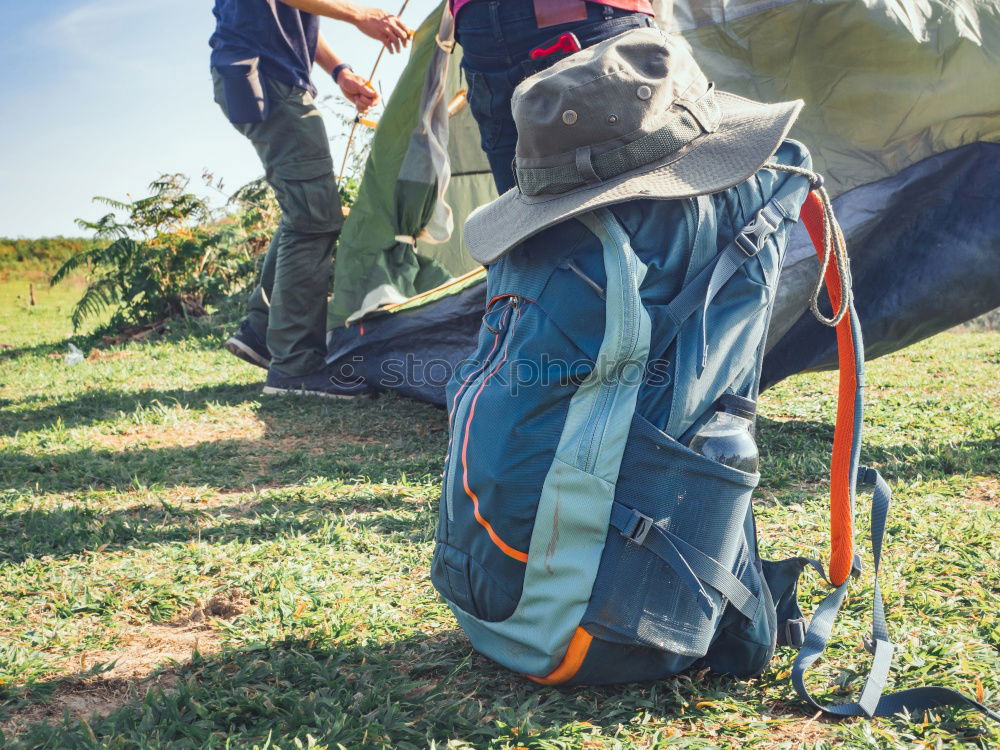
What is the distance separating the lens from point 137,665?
1.76m

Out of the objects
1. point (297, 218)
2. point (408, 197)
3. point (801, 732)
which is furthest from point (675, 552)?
point (297, 218)

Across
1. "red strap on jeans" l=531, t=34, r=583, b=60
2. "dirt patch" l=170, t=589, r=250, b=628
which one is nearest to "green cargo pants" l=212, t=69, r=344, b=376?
"red strap on jeans" l=531, t=34, r=583, b=60

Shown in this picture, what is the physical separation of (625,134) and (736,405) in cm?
52

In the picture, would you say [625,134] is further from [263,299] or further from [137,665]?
[263,299]

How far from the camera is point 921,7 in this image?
124 inches

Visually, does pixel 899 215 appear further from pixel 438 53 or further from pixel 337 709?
pixel 337 709

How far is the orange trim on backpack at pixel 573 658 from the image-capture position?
146cm

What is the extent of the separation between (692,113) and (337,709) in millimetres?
1257

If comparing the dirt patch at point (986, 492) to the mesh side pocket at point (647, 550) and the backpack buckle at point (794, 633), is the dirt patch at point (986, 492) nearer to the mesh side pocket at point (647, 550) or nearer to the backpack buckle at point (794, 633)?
the backpack buckle at point (794, 633)

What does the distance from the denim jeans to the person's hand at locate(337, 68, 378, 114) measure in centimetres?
193

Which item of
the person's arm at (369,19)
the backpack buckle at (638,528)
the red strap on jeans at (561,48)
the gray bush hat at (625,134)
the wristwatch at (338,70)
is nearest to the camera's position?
the backpack buckle at (638,528)

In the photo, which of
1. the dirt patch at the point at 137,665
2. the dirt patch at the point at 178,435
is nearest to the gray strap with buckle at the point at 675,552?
the dirt patch at the point at 137,665

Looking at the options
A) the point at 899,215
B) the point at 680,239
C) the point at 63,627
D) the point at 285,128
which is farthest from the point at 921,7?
the point at 63,627

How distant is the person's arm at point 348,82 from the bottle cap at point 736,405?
326 centimetres
